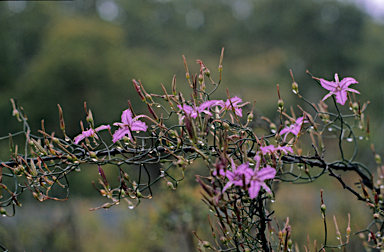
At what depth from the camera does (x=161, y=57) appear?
830cm

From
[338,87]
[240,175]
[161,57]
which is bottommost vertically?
[240,175]

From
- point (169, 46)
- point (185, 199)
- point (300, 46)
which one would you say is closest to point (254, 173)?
point (185, 199)

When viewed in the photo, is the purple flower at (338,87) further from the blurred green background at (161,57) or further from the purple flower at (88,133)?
the blurred green background at (161,57)

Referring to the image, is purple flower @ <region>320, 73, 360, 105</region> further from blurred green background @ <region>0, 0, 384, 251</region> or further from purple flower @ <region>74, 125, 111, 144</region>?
blurred green background @ <region>0, 0, 384, 251</region>

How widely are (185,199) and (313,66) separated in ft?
23.8

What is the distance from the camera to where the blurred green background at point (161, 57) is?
5320 mm

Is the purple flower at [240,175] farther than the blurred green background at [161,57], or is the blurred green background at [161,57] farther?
the blurred green background at [161,57]

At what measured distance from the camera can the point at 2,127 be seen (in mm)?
5348

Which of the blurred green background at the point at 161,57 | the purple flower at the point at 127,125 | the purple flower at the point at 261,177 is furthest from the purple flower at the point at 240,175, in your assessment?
the blurred green background at the point at 161,57

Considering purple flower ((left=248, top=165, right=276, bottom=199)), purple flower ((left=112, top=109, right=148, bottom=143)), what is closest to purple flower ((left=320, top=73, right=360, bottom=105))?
purple flower ((left=248, top=165, right=276, bottom=199))

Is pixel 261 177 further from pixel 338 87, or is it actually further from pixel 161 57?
pixel 161 57

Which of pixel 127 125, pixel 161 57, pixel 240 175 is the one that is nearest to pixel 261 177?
pixel 240 175

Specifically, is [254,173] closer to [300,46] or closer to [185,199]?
[185,199]

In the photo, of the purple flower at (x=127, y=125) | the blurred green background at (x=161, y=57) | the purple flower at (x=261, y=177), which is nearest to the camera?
the purple flower at (x=261, y=177)
